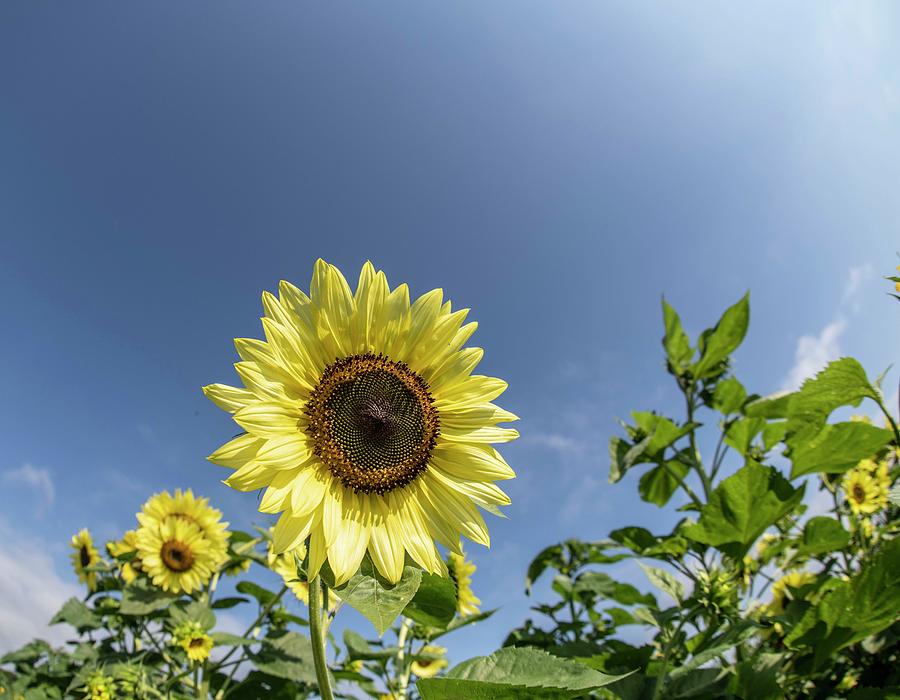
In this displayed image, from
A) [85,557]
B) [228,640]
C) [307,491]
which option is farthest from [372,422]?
[85,557]

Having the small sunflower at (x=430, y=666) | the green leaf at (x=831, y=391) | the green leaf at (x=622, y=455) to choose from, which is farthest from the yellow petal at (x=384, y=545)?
the small sunflower at (x=430, y=666)

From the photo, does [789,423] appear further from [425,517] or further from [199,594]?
[199,594]

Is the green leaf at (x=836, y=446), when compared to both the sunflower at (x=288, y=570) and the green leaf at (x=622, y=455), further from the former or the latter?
the sunflower at (x=288, y=570)

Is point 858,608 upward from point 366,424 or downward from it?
downward

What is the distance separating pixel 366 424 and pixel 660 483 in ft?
8.05

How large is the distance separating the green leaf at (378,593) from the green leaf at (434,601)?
0.06 m

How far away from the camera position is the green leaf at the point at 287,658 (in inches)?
112

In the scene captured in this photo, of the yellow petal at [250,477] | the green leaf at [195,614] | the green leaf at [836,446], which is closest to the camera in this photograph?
the yellow petal at [250,477]

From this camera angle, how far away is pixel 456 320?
5.78 feet

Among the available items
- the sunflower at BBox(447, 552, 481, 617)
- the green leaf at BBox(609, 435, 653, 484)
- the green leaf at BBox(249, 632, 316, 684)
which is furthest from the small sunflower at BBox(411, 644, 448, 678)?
the green leaf at BBox(609, 435, 653, 484)

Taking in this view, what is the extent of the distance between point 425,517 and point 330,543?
362 millimetres

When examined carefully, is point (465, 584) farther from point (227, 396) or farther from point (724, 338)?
point (227, 396)

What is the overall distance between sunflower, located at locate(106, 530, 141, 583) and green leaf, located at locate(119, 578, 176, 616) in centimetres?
22

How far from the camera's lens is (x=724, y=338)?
3.43m
